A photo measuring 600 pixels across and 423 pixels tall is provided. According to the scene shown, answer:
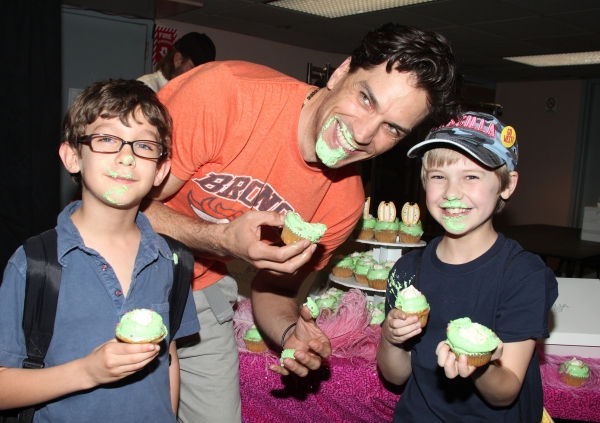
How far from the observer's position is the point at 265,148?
6.96ft

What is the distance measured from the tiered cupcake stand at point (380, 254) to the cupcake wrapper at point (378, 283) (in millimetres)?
25

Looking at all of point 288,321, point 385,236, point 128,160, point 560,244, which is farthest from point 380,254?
point 560,244

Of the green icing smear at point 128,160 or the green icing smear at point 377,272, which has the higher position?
the green icing smear at point 128,160

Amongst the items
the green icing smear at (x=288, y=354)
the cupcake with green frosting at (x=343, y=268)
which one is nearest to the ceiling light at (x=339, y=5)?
the cupcake with green frosting at (x=343, y=268)

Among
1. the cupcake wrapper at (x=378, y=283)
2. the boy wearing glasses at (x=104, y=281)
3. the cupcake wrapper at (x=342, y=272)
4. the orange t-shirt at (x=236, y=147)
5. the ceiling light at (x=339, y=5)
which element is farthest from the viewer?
the ceiling light at (x=339, y=5)

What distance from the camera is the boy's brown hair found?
5.52 feet

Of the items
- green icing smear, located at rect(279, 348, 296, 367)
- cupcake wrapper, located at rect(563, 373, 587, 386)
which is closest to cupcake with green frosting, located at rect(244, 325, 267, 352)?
green icing smear, located at rect(279, 348, 296, 367)

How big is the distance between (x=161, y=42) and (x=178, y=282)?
759 cm

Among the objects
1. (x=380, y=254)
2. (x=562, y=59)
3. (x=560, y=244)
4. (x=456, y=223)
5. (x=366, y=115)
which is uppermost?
(x=562, y=59)

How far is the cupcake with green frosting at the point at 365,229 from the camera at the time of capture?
338cm

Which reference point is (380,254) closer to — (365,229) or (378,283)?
(365,229)

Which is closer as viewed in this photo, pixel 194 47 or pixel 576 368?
pixel 576 368

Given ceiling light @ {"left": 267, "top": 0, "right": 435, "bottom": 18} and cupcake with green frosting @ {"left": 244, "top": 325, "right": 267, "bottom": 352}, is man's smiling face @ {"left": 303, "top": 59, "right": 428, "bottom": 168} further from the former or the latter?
ceiling light @ {"left": 267, "top": 0, "right": 435, "bottom": 18}

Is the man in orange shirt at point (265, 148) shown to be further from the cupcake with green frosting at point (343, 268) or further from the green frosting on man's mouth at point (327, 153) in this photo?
the cupcake with green frosting at point (343, 268)
